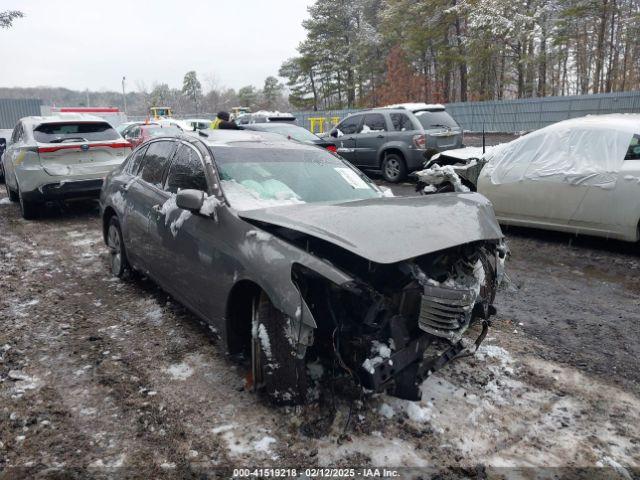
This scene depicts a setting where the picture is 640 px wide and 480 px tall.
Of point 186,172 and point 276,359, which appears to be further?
point 186,172

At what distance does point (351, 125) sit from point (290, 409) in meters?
10.6

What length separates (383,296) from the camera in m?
2.70

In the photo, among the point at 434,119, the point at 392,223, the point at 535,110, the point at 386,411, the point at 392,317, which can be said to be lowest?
the point at 386,411

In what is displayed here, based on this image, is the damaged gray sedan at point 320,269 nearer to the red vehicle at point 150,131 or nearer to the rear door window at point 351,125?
the rear door window at point 351,125

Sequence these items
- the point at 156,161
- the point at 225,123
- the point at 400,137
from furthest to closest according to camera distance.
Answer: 1. the point at 400,137
2. the point at 225,123
3. the point at 156,161

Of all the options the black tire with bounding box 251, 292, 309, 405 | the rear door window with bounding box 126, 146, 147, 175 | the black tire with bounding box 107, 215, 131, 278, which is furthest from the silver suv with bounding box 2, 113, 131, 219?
the black tire with bounding box 251, 292, 309, 405

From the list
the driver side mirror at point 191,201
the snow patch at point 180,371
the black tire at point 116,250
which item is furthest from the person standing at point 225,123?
the snow patch at point 180,371

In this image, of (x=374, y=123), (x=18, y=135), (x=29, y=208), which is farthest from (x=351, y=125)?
(x=29, y=208)

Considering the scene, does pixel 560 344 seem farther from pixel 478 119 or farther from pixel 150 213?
pixel 478 119

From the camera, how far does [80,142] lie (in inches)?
326

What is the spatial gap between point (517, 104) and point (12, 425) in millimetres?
25307

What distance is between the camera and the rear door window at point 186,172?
3801mm

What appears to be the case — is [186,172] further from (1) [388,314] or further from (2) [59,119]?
(2) [59,119]

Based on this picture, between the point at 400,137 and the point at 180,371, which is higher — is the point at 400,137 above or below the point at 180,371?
above
